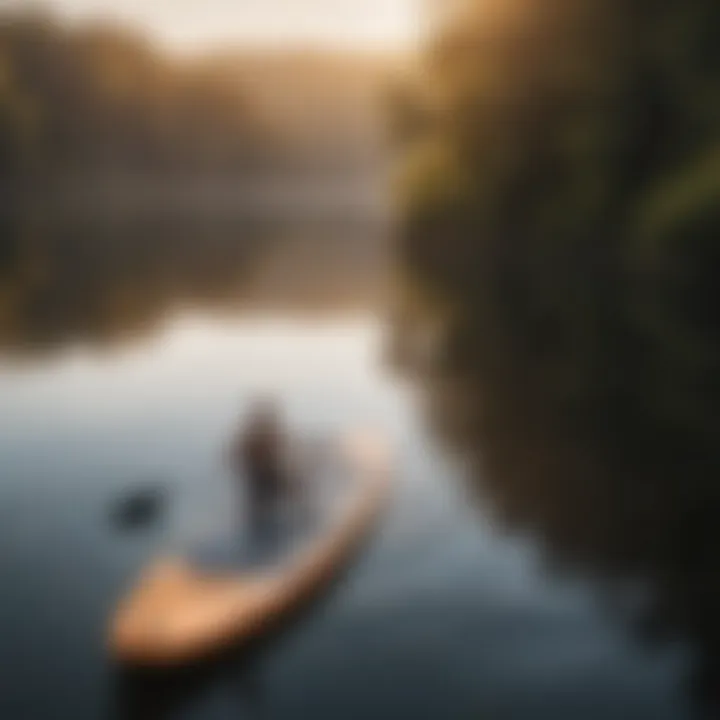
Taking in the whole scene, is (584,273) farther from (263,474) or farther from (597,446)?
(263,474)

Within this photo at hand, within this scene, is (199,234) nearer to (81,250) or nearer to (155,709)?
(81,250)

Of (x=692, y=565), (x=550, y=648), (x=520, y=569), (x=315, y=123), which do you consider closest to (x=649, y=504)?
(x=692, y=565)

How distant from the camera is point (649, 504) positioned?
15148 millimetres

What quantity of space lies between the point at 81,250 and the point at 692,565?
154 ft

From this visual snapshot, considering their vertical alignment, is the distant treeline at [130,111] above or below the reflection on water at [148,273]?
above

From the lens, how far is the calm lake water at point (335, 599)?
32.2 ft

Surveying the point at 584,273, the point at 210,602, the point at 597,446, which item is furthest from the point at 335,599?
the point at 584,273

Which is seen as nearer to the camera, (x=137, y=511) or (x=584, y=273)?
(x=137, y=511)

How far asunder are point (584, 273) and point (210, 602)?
3270 centimetres

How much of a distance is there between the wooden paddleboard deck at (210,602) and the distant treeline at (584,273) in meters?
3.79

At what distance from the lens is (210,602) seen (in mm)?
9805

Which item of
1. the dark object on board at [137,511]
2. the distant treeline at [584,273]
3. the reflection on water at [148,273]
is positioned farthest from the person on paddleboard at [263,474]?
the reflection on water at [148,273]

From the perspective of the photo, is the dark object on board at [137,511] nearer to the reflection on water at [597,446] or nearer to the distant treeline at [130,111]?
the reflection on water at [597,446]

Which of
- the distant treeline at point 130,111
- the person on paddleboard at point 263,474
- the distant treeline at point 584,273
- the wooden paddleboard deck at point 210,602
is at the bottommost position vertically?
the wooden paddleboard deck at point 210,602
